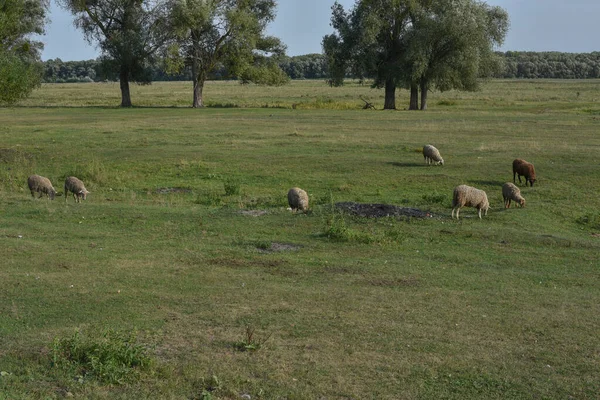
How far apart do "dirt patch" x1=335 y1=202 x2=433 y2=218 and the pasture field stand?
1.74ft

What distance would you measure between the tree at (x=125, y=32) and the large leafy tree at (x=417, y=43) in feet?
51.7

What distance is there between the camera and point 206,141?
3700cm

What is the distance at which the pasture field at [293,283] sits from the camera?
9.16 metres

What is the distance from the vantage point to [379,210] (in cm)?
1984

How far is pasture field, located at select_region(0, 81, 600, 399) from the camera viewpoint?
360 inches

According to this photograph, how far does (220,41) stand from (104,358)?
201ft

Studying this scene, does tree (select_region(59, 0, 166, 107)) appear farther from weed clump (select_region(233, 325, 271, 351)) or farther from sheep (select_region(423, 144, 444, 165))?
weed clump (select_region(233, 325, 271, 351))

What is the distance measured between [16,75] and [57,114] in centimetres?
2353

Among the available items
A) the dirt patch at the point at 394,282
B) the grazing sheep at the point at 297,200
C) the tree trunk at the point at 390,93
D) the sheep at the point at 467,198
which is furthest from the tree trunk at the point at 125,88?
the dirt patch at the point at 394,282

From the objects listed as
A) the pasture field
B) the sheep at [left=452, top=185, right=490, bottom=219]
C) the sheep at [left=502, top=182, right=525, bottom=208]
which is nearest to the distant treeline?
the pasture field

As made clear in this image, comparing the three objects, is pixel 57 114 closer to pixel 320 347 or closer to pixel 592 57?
pixel 320 347

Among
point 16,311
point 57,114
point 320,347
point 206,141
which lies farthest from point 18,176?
point 57,114

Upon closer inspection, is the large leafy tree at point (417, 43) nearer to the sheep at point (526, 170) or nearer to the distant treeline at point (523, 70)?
the sheep at point (526, 170)

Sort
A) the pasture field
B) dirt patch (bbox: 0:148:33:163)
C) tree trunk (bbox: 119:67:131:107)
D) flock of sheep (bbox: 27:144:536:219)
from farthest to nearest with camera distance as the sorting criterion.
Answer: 1. tree trunk (bbox: 119:67:131:107)
2. dirt patch (bbox: 0:148:33:163)
3. flock of sheep (bbox: 27:144:536:219)
4. the pasture field
